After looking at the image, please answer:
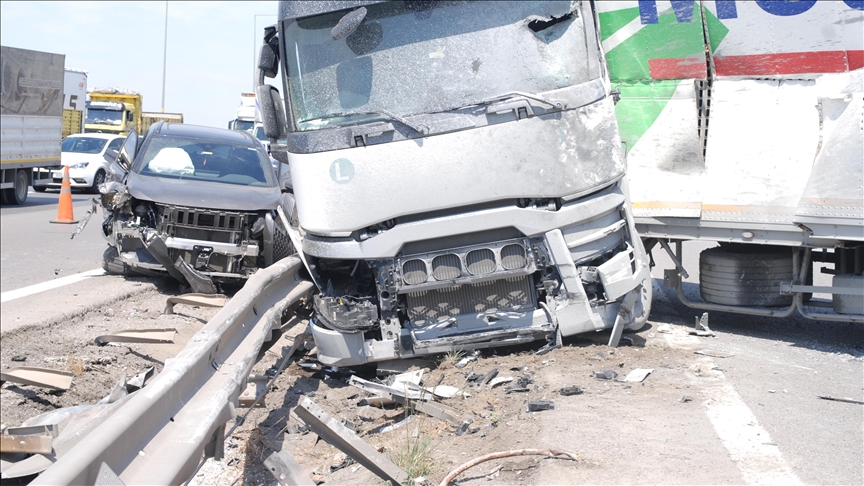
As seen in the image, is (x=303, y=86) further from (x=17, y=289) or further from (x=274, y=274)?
(x=17, y=289)

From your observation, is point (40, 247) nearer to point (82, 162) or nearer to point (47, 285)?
point (47, 285)

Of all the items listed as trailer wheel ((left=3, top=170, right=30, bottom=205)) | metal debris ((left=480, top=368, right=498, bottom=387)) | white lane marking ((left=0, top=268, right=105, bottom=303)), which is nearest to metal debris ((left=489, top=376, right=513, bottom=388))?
metal debris ((left=480, top=368, right=498, bottom=387))

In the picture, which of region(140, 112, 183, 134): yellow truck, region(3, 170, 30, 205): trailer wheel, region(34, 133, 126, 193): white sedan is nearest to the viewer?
region(3, 170, 30, 205): trailer wheel

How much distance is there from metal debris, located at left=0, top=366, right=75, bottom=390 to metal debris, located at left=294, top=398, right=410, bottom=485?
1999 millimetres

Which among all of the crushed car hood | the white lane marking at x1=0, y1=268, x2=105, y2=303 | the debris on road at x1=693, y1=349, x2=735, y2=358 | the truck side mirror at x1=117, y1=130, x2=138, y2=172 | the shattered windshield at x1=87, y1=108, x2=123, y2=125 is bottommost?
the white lane marking at x1=0, y1=268, x2=105, y2=303

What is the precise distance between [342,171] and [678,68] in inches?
145

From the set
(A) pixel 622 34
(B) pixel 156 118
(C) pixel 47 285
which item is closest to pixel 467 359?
(A) pixel 622 34

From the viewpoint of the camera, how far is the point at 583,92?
6449 mm

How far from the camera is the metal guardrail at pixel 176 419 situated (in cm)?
283

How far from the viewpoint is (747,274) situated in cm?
775

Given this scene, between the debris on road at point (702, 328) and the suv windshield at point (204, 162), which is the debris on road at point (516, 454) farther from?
the suv windshield at point (204, 162)

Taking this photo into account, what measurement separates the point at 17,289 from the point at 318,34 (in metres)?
5.62

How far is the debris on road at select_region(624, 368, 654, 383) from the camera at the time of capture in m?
5.81

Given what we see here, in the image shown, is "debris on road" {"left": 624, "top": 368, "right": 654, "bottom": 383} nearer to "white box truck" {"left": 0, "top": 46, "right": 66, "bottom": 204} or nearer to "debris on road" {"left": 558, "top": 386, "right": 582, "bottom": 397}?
"debris on road" {"left": 558, "top": 386, "right": 582, "bottom": 397}
